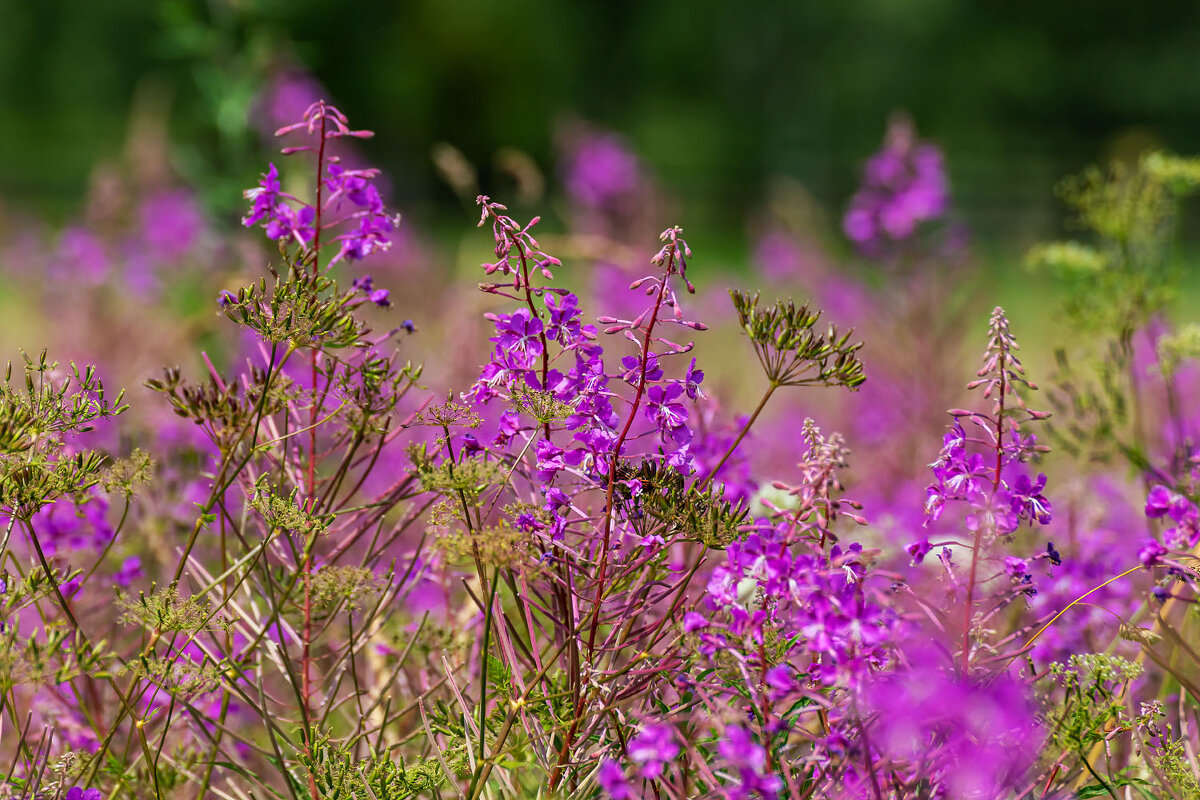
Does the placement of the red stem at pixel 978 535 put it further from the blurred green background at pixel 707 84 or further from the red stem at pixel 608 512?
the blurred green background at pixel 707 84

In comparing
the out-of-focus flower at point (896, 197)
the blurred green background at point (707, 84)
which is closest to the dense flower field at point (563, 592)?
the out-of-focus flower at point (896, 197)

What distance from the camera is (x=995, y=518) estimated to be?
1502 millimetres

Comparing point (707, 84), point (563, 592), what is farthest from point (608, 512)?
point (707, 84)

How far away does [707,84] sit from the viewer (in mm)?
36250

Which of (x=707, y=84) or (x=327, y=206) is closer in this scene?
(x=327, y=206)

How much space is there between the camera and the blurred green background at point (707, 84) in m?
32.5

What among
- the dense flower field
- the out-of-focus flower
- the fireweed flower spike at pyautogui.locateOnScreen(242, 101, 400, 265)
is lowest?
the dense flower field

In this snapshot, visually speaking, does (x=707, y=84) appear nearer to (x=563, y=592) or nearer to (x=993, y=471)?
(x=993, y=471)

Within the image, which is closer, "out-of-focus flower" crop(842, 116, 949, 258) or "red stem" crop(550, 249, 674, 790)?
"red stem" crop(550, 249, 674, 790)

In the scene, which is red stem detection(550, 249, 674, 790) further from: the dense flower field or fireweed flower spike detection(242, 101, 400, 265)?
fireweed flower spike detection(242, 101, 400, 265)

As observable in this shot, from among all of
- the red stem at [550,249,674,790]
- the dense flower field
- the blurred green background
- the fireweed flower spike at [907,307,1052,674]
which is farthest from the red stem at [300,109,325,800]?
the blurred green background

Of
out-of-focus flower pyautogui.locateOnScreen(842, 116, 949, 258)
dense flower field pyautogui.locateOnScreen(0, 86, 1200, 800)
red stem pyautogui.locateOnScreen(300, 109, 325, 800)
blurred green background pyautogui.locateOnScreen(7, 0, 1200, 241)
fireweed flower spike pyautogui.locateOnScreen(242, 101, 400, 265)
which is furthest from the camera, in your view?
blurred green background pyautogui.locateOnScreen(7, 0, 1200, 241)

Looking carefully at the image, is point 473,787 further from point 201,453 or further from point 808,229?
point 808,229

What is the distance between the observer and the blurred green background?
1281 inches
